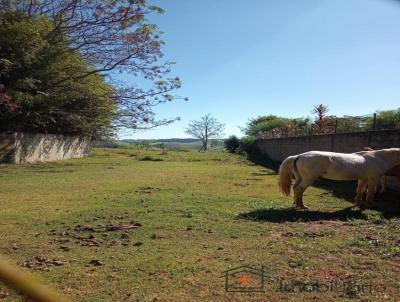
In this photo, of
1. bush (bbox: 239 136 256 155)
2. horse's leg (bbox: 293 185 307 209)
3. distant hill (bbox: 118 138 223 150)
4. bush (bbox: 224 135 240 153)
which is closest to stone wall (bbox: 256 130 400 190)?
horse's leg (bbox: 293 185 307 209)

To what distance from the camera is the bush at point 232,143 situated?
38.5 meters

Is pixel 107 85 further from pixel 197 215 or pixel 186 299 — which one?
pixel 186 299

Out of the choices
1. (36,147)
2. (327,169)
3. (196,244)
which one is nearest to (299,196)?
(327,169)

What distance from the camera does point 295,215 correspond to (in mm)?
7820

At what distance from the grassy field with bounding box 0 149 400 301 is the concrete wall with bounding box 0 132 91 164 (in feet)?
36.2

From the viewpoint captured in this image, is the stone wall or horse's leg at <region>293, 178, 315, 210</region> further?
the stone wall

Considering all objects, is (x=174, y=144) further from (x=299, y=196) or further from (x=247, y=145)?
(x=299, y=196)

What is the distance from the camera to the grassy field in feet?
13.1

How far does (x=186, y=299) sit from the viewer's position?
12.3 ft

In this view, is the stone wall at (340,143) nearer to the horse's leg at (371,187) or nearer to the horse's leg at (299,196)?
the horse's leg at (371,187)

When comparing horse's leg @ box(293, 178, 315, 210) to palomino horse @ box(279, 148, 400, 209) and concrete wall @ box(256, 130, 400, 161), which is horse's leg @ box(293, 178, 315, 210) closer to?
palomino horse @ box(279, 148, 400, 209)
